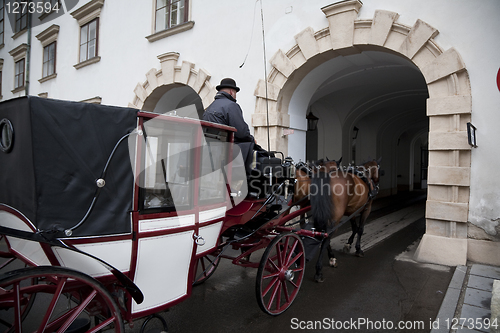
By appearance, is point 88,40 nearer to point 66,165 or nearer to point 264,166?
point 264,166

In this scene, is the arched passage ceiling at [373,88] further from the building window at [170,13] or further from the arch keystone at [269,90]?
the building window at [170,13]

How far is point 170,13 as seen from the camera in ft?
25.8

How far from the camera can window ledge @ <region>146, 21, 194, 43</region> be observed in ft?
24.2

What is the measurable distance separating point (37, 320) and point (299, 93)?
216 inches

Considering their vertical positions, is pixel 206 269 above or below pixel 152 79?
below

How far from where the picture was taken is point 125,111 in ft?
6.70

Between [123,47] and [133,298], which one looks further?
[123,47]

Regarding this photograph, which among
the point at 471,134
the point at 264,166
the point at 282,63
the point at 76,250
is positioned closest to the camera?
the point at 76,250

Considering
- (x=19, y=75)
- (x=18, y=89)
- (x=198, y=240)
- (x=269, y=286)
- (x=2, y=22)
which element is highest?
(x=2, y=22)

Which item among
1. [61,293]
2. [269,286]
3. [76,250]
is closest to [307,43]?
[269,286]

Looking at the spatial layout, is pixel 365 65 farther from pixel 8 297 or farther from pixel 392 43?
pixel 8 297

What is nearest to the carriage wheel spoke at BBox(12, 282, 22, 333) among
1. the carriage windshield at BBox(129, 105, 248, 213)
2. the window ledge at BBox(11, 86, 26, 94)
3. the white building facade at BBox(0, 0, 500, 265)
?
the carriage windshield at BBox(129, 105, 248, 213)

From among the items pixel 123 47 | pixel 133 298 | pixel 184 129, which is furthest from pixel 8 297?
pixel 123 47

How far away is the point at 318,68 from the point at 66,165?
5.25 meters
